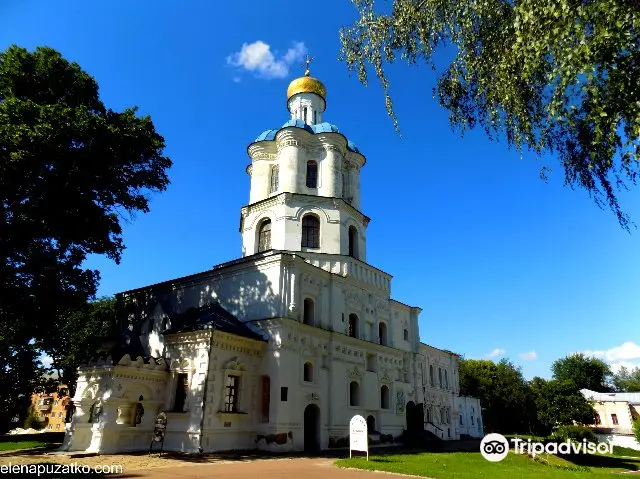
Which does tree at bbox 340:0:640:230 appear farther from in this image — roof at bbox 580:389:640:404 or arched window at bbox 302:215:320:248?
roof at bbox 580:389:640:404

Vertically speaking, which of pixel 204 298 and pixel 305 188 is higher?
pixel 305 188

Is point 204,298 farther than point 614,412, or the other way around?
point 614,412

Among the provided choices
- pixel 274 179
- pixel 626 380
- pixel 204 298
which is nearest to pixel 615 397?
pixel 626 380

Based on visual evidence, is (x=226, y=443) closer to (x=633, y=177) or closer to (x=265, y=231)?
(x=265, y=231)

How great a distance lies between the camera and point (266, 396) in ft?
66.4

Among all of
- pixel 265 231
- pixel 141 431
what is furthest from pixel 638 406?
pixel 141 431

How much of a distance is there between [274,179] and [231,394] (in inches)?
548

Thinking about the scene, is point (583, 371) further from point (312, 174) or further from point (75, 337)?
point (75, 337)

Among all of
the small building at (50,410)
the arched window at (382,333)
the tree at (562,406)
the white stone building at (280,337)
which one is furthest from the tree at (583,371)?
the small building at (50,410)

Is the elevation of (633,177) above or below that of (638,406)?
above

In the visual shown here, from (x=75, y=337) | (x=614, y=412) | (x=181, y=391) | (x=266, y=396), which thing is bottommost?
(x=614, y=412)

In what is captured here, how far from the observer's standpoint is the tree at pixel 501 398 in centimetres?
5450

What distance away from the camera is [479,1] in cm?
822

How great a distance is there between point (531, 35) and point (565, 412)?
43.7 m
